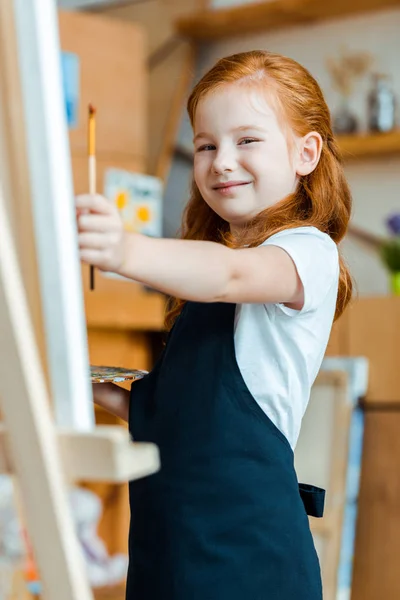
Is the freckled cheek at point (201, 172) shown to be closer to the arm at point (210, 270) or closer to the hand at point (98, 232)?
the arm at point (210, 270)

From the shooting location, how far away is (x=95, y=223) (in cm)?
68

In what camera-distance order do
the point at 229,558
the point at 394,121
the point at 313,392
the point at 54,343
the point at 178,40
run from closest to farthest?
the point at 54,343 < the point at 229,558 < the point at 313,392 < the point at 394,121 < the point at 178,40

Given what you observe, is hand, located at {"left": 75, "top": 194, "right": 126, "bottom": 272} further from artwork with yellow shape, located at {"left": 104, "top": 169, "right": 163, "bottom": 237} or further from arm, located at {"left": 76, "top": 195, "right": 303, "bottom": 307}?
artwork with yellow shape, located at {"left": 104, "top": 169, "right": 163, "bottom": 237}

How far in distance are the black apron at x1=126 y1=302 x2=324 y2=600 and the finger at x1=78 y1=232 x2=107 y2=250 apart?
0.26 meters

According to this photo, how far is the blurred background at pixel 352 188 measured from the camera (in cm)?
267

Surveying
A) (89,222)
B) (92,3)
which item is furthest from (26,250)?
(92,3)

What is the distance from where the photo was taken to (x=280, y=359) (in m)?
0.90

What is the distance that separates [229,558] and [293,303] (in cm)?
25

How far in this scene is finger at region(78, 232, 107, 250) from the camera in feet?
2.23

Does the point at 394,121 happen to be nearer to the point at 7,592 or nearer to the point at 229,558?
the point at 7,592

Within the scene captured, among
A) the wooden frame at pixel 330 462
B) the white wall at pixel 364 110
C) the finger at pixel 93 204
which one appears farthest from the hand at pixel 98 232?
the white wall at pixel 364 110

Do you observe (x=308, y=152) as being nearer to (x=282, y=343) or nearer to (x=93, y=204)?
(x=282, y=343)

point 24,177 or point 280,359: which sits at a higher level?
point 24,177

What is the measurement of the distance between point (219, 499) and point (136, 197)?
90.5 inches
